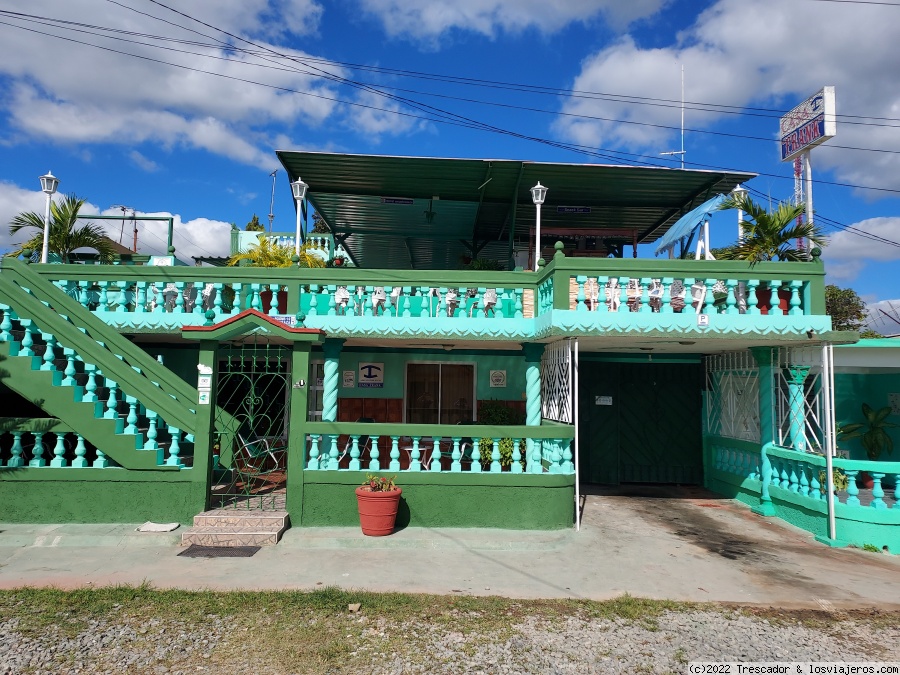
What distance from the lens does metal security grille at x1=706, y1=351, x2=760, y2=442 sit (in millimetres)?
10078

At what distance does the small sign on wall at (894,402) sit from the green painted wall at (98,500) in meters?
13.7

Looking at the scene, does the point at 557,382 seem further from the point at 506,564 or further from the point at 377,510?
the point at 377,510

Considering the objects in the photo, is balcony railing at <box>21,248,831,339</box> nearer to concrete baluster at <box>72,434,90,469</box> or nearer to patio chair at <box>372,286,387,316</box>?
patio chair at <box>372,286,387,316</box>

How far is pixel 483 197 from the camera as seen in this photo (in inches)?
550

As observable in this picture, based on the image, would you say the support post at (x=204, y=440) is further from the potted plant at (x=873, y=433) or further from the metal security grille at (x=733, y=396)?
the potted plant at (x=873, y=433)

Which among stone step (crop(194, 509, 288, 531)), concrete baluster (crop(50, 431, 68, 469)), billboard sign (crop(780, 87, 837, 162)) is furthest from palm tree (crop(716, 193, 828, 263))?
billboard sign (crop(780, 87, 837, 162))

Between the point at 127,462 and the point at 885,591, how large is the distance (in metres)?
9.11

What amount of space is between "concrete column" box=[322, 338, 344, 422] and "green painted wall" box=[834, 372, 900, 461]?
10868 millimetres

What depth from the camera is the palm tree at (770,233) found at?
888cm

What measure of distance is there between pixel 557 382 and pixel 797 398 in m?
3.68

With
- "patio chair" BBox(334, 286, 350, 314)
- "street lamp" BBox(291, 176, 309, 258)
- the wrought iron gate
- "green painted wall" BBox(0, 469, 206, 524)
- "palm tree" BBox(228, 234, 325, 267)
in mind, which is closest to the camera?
"green painted wall" BBox(0, 469, 206, 524)

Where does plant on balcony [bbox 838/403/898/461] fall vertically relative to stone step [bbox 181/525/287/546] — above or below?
above

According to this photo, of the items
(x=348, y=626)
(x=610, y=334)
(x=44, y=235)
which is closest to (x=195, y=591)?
(x=348, y=626)

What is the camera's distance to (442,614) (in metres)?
5.29
